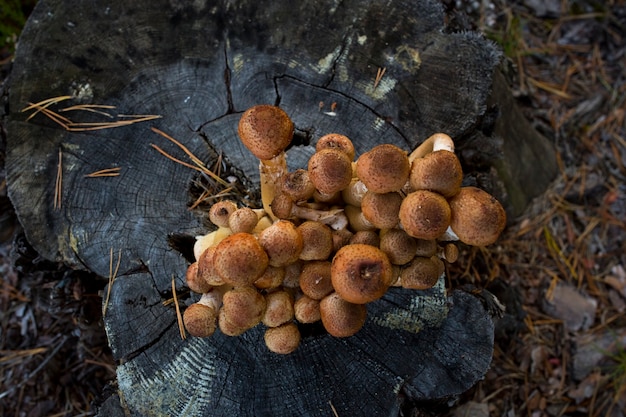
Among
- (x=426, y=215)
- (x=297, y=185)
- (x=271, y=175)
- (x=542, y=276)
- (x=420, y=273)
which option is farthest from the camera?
(x=542, y=276)

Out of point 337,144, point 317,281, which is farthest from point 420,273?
point 337,144

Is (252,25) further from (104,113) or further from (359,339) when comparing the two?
(359,339)

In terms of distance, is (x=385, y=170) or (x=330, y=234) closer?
(x=385, y=170)

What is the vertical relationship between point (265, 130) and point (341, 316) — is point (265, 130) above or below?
above

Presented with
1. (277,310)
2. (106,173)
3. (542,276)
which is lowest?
(542,276)

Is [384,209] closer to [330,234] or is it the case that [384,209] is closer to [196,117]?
[330,234]

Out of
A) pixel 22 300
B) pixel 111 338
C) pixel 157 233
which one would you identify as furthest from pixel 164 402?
pixel 22 300

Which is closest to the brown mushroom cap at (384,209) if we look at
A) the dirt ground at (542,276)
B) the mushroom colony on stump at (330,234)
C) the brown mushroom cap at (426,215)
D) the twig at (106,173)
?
the mushroom colony on stump at (330,234)

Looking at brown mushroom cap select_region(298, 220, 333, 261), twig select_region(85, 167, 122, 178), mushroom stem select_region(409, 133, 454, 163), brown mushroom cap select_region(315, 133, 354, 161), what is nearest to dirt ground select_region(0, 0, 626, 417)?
twig select_region(85, 167, 122, 178)
